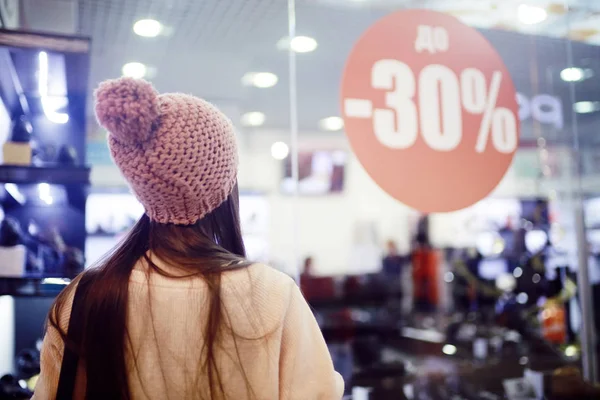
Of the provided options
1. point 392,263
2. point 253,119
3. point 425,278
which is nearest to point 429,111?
point 253,119

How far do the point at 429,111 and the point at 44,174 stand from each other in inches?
65.2

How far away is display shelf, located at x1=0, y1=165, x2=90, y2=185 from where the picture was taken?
71.6 inches

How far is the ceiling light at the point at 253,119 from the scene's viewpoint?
142 inches

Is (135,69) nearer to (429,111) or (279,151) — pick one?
(429,111)

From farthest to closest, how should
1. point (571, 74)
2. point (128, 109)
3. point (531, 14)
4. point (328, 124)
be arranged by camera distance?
point (328, 124), point (571, 74), point (531, 14), point (128, 109)

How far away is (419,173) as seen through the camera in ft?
9.02

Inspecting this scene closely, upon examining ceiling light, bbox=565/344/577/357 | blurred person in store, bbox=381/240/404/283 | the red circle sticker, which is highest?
the red circle sticker

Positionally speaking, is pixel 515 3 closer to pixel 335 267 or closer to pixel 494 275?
pixel 494 275

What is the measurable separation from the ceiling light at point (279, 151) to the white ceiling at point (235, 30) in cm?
14

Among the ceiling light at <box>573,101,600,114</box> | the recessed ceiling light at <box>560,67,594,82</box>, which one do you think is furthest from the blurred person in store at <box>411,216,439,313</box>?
the recessed ceiling light at <box>560,67,594,82</box>

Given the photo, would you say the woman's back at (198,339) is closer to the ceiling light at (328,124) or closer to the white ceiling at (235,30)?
the white ceiling at (235,30)

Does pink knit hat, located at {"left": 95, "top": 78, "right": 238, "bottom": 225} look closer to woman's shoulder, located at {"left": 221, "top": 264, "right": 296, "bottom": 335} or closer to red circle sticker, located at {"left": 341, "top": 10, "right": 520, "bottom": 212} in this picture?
woman's shoulder, located at {"left": 221, "top": 264, "right": 296, "bottom": 335}

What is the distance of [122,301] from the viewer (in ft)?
3.65

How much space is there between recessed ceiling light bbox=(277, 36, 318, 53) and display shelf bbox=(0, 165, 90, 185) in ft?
6.14
